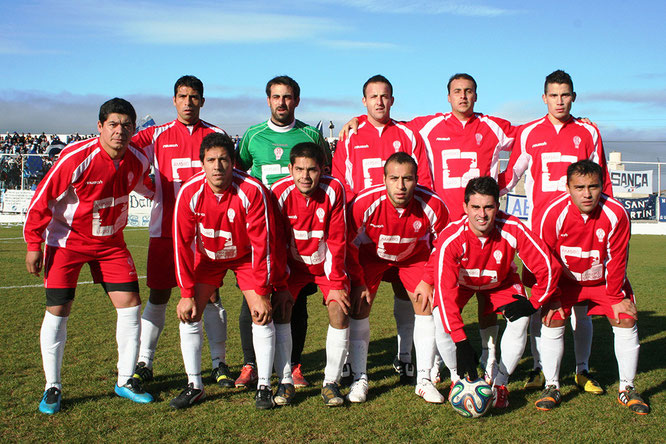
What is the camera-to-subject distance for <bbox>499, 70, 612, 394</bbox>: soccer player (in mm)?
4547

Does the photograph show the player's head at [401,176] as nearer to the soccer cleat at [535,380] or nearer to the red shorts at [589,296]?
the red shorts at [589,296]

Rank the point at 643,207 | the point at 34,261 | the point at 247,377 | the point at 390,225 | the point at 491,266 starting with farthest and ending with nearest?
the point at 643,207 < the point at 247,377 < the point at 390,225 < the point at 491,266 < the point at 34,261

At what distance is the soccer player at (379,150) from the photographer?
4.75m

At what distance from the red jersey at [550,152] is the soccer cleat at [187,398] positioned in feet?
9.35

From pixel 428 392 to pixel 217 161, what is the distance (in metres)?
2.21

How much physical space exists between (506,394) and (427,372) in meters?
0.58

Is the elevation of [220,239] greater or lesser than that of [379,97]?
lesser

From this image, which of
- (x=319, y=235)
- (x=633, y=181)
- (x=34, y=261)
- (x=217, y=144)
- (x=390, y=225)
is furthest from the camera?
(x=633, y=181)

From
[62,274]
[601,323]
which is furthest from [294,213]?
[601,323]

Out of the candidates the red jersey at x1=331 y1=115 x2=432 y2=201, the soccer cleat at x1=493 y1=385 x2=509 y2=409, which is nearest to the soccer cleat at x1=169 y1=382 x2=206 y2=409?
the red jersey at x1=331 y1=115 x2=432 y2=201

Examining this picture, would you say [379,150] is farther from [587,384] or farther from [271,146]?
[587,384]

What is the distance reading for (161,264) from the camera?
184 inches

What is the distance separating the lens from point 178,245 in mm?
4004

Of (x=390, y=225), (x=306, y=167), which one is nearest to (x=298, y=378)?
(x=390, y=225)
